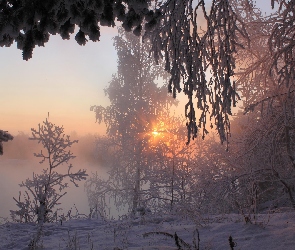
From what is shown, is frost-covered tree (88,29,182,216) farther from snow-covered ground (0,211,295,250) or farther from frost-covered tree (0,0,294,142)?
frost-covered tree (0,0,294,142)

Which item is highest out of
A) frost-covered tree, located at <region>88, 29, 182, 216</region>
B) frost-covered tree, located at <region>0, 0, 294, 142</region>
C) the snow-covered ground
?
frost-covered tree, located at <region>88, 29, 182, 216</region>

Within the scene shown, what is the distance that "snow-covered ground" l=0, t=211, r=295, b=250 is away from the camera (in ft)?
12.1

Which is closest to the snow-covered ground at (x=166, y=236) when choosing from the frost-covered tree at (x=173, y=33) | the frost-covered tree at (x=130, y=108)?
the frost-covered tree at (x=173, y=33)

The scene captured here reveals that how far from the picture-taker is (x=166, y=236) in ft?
14.1

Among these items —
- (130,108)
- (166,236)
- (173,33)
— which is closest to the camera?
(173,33)

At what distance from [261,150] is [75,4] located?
7356 millimetres

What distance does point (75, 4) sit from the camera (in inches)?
105

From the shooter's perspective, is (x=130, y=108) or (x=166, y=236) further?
(x=130, y=108)

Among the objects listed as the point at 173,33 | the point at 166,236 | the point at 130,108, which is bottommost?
the point at 166,236


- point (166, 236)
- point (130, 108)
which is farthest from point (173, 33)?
point (130, 108)

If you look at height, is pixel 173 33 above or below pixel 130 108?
below

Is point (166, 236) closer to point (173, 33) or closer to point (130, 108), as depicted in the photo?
point (173, 33)

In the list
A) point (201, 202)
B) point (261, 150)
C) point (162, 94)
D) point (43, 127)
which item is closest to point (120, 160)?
point (162, 94)

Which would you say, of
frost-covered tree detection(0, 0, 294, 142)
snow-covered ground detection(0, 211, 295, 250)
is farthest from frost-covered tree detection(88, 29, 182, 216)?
frost-covered tree detection(0, 0, 294, 142)
